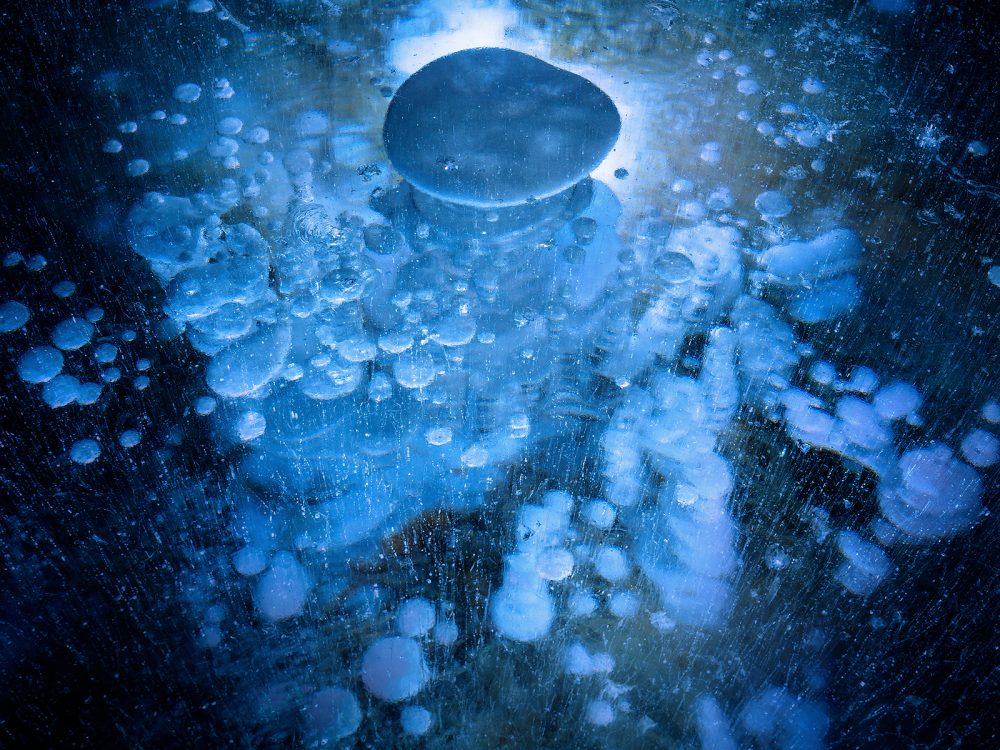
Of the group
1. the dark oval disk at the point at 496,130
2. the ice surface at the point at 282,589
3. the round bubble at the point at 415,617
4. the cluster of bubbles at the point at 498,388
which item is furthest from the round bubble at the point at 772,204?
the ice surface at the point at 282,589

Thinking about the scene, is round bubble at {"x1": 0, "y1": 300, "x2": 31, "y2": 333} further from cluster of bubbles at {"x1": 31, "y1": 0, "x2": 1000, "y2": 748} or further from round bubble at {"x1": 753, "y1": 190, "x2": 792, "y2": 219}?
round bubble at {"x1": 753, "y1": 190, "x2": 792, "y2": 219}

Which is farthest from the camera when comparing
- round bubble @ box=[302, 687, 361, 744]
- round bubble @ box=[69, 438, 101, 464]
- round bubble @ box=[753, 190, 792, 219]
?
round bubble @ box=[753, 190, 792, 219]

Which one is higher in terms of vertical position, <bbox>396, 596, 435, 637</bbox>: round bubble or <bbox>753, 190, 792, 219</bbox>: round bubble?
<bbox>753, 190, 792, 219</bbox>: round bubble

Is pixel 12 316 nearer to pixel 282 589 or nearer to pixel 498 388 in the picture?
pixel 282 589

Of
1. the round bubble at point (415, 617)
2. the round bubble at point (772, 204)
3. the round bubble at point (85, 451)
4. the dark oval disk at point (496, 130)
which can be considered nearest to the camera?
the round bubble at point (415, 617)

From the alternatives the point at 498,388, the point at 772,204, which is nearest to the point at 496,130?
the point at 498,388

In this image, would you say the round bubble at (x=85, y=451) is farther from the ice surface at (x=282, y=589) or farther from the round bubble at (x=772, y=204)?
the round bubble at (x=772, y=204)

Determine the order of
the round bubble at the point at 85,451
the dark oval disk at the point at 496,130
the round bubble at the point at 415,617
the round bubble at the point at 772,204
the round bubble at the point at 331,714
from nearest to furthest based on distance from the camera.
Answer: the round bubble at the point at 331,714, the round bubble at the point at 415,617, the round bubble at the point at 85,451, the dark oval disk at the point at 496,130, the round bubble at the point at 772,204

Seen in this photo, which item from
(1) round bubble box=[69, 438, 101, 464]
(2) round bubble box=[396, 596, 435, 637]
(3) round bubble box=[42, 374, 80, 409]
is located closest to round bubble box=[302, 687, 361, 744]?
(2) round bubble box=[396, 596, 435, 637]

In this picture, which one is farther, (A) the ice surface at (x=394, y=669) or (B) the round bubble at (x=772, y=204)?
(B) the round bubble at (x=772, y=204)
